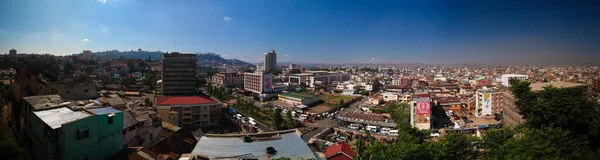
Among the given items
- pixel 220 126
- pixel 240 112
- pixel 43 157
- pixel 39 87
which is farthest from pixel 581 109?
pixel 39 87

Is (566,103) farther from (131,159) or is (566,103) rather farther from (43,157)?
(43,157)

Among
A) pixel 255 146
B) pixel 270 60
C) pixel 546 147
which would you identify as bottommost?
pixel 255 146

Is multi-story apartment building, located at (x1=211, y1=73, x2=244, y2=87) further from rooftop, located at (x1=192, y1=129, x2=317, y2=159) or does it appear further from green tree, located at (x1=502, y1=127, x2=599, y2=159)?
green tree, located at (x1=502, y1=127, x2=599, y2=159)

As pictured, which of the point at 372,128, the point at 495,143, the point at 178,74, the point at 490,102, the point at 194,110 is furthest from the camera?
the point at 178,74

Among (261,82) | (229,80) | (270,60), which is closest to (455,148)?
(261,82)

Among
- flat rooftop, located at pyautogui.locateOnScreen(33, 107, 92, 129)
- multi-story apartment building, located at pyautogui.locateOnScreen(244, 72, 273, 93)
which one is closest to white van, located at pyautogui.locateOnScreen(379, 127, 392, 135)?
flat rooftop, located at pyautogui.locateOnScreen(33, 107, 92, 129)

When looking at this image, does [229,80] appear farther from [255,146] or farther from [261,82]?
[255,146]

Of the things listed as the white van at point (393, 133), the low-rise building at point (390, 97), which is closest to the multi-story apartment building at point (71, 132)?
the white van at point (393, 133)
